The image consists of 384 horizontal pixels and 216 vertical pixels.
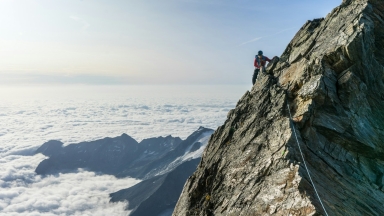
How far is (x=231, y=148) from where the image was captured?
2236 cm

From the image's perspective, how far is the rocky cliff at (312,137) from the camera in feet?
49.2

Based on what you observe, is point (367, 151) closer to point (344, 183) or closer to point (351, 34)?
point (344, 183)

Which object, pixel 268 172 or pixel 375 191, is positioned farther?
pixel 375 191

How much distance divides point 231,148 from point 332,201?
9461 millimetres

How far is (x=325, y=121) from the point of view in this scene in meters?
19.3

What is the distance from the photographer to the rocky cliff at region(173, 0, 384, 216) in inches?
591

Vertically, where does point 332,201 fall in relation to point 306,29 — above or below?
below

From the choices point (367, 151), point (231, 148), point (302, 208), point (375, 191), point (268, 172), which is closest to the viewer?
point (302, 208)

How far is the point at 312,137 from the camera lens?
60.2 feet

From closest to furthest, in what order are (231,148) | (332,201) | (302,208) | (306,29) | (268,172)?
(302,208) < (332,201) < (268,172) < (231,148) < (306,29)

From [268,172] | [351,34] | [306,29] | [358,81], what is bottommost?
[268,172]

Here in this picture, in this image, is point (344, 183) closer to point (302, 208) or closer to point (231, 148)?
point (302, 208)

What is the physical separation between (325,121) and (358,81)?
4761 mm

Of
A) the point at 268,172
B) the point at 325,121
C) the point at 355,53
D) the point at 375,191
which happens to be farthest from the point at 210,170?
the point at 355,53
